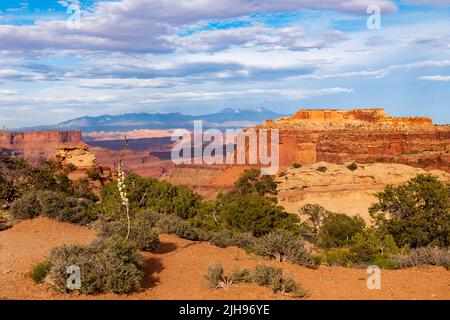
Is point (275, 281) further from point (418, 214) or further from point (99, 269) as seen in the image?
point (418, 214)

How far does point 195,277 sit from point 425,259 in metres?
6.10

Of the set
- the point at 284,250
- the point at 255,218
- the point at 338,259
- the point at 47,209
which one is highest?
the point at 47,209

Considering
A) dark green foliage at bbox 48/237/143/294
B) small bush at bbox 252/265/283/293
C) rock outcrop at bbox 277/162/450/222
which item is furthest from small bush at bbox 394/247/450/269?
rock outcrop at bbox 277/162/450/222

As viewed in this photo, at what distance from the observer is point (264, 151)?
7056cm

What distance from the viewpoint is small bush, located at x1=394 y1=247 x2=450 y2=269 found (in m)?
11.5

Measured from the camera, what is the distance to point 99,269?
Result: 8594 mm

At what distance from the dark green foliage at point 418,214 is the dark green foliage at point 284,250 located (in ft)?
25.6

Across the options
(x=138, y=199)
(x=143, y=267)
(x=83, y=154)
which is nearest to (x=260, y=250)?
(x=143, y=267)

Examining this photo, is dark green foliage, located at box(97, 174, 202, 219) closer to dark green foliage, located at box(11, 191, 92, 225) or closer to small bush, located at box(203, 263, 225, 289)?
dark green foliage, located at box(11, 191, 92, 225)

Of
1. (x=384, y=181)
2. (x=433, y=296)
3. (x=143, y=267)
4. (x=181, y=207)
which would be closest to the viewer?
(x=433, y=296)

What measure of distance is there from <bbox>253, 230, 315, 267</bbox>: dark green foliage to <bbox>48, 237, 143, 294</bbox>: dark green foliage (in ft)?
13.4

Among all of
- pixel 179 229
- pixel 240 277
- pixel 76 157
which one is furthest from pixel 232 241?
pixel 76 157
